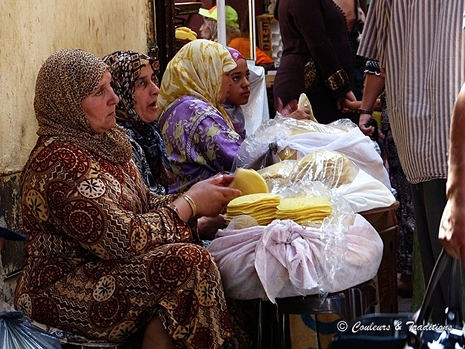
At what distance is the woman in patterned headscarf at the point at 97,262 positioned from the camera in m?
3.02

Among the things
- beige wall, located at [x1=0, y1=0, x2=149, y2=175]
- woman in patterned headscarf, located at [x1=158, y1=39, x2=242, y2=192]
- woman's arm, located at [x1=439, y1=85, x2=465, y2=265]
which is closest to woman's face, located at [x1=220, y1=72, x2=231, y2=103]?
woman in patterned headscarf, located at [x1=158, y1=39, x2=242, y2=192]

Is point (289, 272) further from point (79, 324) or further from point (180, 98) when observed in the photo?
point (180, 98)

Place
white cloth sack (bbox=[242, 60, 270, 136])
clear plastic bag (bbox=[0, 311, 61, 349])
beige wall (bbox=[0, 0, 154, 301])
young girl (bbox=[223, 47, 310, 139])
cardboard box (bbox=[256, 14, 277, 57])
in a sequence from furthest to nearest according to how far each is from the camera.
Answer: cardboard box (bbox=[256, 14, 277, 57]) → white cloth sack (bbox=[242, 60, 270, 136]) → young girl (bbox=[223, 47, 310, 139]) → beige wall (bbox=[0, 0, 154, 301]) → clear plastic bag (bbox=[0, 311, 61, 349])

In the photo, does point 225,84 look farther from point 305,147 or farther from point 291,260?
point 291,260

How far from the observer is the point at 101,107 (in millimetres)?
3248

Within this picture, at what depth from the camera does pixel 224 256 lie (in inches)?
128

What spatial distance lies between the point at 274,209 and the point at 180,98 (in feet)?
4.54

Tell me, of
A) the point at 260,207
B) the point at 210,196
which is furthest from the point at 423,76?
the point at 210,196

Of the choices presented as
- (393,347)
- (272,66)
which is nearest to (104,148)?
(393,347)

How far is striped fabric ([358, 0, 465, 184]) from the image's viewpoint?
9.70 ft

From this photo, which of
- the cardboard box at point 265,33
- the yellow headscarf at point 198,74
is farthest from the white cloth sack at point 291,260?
the cardboard box at point 265,33

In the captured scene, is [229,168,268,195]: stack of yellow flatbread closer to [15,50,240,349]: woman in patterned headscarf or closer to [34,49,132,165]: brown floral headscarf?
[15,50,240,349]: woman in patterned headscarf

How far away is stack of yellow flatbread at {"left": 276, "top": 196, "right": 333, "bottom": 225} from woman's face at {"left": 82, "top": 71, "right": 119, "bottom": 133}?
722mm

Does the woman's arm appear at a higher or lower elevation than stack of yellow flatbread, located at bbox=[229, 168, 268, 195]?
higher
